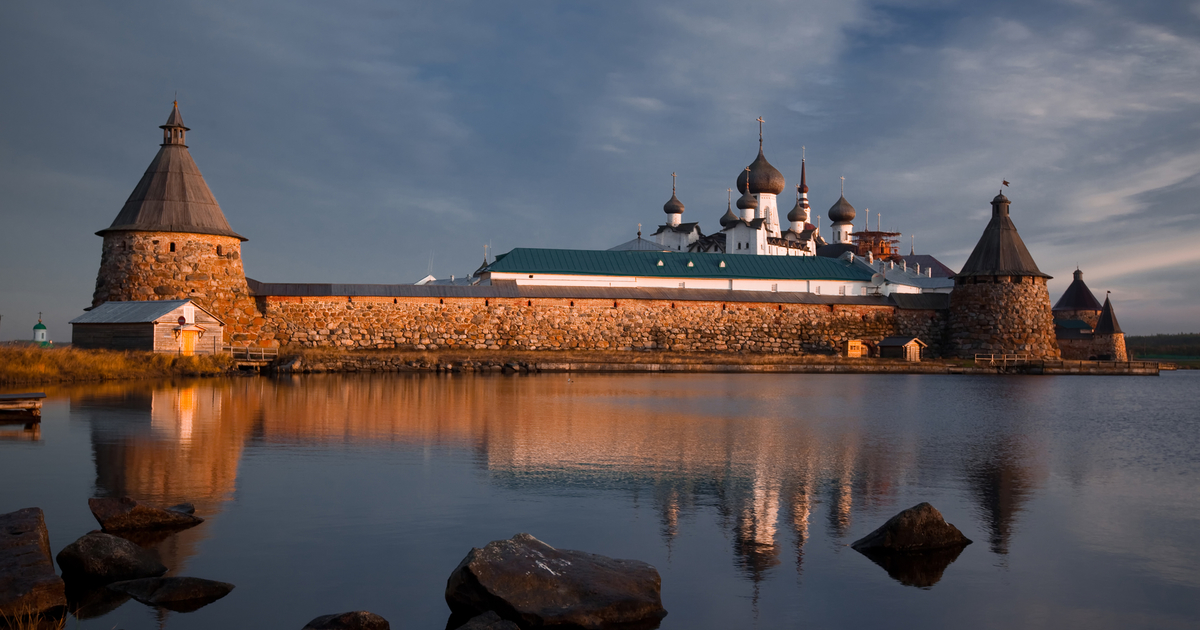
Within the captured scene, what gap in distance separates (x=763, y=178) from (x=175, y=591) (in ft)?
154

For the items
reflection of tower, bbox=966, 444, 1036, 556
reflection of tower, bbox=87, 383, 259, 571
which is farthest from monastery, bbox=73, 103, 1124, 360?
reflection of tower, bbox=966, 444, 1036, 556

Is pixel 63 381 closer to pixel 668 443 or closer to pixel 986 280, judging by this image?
pixel 668 443

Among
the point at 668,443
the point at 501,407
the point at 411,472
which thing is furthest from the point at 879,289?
the point at 411,472

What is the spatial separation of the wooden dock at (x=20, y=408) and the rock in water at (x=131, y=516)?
22.3 ft

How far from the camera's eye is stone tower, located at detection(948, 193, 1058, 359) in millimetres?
36344

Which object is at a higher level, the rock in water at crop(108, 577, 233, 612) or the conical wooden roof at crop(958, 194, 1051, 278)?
the conical wooden roof at crop(958, 194, 1051, 278)

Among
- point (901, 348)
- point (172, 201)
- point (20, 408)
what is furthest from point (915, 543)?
point (901, 348)

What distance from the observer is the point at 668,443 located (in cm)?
1111

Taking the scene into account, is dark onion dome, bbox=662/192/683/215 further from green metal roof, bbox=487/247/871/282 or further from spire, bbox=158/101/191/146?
spire, bbox=158/101/191/146

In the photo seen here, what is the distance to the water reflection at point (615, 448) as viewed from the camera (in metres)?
7.25

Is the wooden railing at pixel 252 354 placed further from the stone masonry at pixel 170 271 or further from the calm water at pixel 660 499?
the calm water at pixel 660 499

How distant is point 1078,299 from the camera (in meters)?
48.2

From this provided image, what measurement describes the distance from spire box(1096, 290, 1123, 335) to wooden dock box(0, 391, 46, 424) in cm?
4442

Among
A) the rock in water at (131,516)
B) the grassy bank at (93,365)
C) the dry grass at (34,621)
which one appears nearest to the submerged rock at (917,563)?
the dry grass at (34,621)
